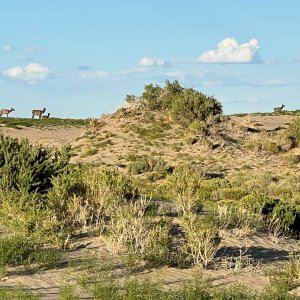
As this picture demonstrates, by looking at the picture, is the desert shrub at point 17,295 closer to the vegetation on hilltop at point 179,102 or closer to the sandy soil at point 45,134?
the vegetation on hilltop at point 179,102

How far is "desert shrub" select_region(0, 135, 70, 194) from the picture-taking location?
16.3 metres

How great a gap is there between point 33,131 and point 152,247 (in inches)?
1752

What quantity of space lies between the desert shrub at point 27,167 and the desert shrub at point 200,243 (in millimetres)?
4786

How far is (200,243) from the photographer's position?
487 inches

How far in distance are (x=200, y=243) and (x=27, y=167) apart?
6245mm

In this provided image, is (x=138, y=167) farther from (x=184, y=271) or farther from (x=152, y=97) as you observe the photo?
(x=184, y=271)

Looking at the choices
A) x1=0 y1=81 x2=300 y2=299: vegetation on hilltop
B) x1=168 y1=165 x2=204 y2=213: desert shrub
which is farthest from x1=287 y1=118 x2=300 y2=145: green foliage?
x1=168 y1=165 x2=204 y2=213: desert shrub

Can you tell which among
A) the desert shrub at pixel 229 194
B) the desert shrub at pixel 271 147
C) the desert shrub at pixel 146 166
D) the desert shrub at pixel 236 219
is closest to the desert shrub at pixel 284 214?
the desert shrub at pixel 236 219

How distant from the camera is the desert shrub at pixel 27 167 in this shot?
643 inches

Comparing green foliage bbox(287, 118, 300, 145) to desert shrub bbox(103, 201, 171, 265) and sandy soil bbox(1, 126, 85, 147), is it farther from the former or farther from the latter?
desert shrub bbox(103, 201, 171, 265)

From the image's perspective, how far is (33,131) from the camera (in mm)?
55688

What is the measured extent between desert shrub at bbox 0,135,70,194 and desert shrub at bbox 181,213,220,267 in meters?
4.79

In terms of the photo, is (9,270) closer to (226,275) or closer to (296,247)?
(226,275)

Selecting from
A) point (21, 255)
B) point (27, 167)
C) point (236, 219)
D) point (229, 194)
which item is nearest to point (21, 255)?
→ point (21, 255)
